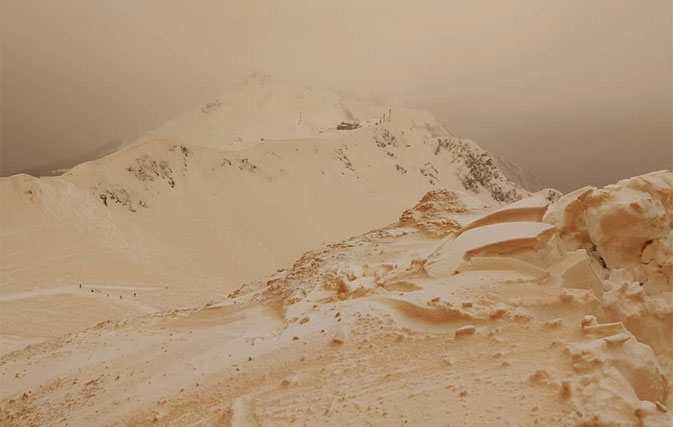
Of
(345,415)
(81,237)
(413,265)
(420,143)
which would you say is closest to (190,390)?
(345,415)

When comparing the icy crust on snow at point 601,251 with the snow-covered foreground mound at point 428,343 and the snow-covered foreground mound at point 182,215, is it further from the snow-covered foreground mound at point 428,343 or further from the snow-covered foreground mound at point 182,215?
the snow-covered foreground mound at point 182,215

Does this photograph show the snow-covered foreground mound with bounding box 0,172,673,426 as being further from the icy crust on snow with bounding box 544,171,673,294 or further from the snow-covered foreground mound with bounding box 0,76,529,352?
the snow-covered foreground mound with bounding box 0,76,529,352

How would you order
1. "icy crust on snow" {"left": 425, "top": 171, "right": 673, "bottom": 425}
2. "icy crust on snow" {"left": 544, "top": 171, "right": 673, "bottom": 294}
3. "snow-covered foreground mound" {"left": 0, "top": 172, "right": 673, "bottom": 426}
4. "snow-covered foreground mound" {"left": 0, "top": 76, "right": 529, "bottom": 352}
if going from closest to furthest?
"snow-covered foreground mound" {"left": 0, "top": 172, "right": 673, "bottom": 426}
"icy crust on snow" {"left": 425, "top": 171, "right": 673, "bottom": 425}
"icy crust on snow" {"left": 544, "top": 171, "right": 673, "bottom": 294}
"snow-covered foreground mound" {"left": 0, "top": 76, "right": 529, "bottom": 352}

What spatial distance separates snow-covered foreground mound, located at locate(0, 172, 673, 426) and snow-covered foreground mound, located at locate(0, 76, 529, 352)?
6.97 m

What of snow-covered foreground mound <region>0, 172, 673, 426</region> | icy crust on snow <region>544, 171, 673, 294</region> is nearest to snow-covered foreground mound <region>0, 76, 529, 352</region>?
snow-covered foreground mound <region>0, 172, 673, 426</region>

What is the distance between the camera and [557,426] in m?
2.75

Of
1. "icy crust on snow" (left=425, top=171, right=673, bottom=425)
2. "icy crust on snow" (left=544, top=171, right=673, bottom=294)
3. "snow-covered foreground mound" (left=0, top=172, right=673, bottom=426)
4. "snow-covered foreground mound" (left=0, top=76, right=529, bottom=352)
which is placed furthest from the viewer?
"snow-covered foreground mound" (left=0, top=76, right=529, bottom=352)

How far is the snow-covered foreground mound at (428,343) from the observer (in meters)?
3.23

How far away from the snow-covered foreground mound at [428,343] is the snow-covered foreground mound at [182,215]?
697cm

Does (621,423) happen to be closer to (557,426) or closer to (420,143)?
(557,426)

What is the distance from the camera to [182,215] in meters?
23.3

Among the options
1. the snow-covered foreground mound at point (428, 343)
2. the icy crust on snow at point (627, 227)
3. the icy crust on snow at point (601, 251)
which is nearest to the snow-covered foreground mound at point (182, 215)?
the snow-covered foreground mound at point (428, 343)

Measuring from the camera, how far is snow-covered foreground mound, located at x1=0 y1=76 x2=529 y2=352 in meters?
13.7

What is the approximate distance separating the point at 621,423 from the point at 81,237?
18.8 metres
